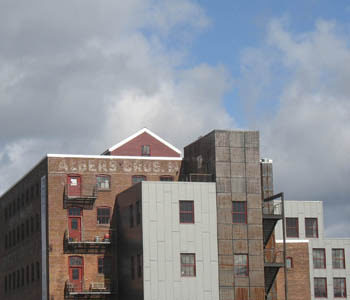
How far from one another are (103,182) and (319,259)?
28.4m

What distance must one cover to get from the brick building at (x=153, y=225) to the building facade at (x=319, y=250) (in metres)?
14.2

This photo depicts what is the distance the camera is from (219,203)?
73.7 metres

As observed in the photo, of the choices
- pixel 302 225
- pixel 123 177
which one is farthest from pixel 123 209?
pixel 302 225

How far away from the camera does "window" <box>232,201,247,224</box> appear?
7419 cm

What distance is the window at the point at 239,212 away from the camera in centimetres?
7419

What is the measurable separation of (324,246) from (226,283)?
27.5m

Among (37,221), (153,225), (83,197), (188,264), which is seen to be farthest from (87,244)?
(188,264)

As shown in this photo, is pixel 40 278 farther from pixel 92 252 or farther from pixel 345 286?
pixel 345 286

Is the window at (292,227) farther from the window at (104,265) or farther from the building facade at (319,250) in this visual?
the window at (104,265)

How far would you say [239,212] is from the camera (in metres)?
74.4

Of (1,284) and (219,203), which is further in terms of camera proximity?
(1,284)

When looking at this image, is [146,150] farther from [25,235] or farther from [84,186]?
[84,186]

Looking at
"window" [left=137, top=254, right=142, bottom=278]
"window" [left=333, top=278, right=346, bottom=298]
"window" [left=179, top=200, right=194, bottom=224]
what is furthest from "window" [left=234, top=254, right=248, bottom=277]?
"window" [left=333, top=278, right=346, bottom=298]

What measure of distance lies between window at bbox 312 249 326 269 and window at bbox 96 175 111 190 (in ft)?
88.7
